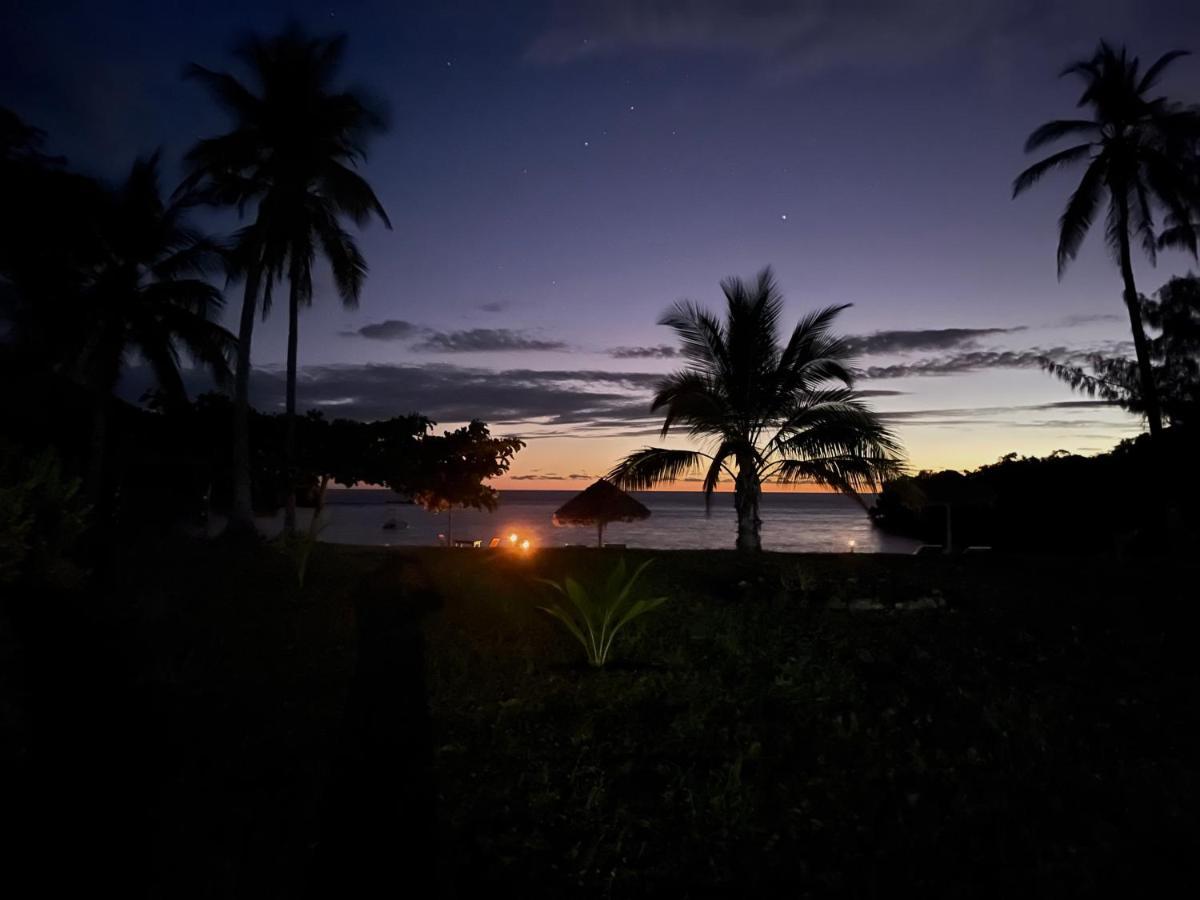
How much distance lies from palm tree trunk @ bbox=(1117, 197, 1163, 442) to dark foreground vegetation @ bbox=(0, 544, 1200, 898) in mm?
10395

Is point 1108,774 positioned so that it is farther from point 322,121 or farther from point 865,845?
point 322,121

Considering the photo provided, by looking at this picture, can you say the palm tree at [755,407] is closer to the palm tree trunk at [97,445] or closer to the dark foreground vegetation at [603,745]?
the dark foreground vegetation at [603,745]

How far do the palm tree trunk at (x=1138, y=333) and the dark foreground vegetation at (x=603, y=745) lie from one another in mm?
10395

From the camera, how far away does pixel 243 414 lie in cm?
1644

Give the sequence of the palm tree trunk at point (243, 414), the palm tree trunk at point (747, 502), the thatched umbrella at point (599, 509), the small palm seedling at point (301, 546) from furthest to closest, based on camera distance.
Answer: the thatched umbrella at point (599, 509) < the palm tree trunk at point (243, 414) < the palm tree trunk at point (747, 502) < the small palm seedling at point (301, 546)

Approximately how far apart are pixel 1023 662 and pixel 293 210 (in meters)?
16.8

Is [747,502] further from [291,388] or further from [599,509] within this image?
[291,388]

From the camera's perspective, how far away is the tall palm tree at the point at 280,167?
16391 millimetres

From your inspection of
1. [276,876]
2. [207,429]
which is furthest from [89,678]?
[207,429]

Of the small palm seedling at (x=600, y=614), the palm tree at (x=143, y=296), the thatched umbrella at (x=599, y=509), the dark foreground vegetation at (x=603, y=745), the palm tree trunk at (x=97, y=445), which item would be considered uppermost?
the palm tree at (x=143, y=296)

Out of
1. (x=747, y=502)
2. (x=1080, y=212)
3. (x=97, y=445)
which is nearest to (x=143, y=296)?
(x=97, y=445)

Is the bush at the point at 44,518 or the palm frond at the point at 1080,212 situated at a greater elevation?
the palm frond at the point at 1080,212

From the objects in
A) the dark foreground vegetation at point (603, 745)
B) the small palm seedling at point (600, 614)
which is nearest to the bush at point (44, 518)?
the dark foreground vegetation at point (603, 745)

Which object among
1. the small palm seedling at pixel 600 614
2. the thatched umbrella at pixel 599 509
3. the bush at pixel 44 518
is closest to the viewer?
the bush at pixel 44 518
